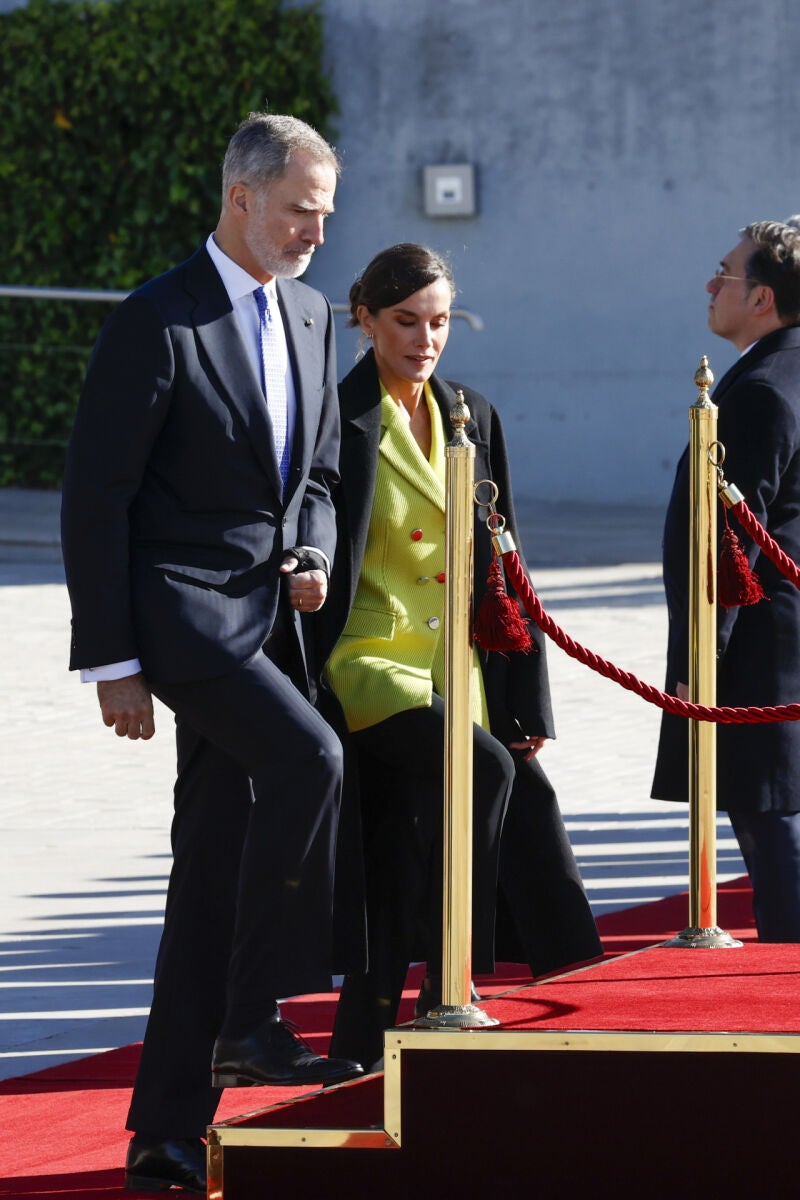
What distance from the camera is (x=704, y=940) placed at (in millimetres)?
4617

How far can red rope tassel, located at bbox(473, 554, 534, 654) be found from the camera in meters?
3.80

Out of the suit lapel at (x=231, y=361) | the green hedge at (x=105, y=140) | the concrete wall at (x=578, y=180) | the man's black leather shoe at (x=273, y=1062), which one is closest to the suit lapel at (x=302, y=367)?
the suit lapel at (x=231, y=361)

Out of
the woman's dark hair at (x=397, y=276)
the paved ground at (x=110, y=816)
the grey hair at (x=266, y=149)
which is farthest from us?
the paved ground at (x=110, y=816)

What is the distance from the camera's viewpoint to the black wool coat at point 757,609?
4.92 m

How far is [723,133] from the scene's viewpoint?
1673 cm

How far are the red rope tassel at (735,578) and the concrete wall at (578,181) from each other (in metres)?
12.3

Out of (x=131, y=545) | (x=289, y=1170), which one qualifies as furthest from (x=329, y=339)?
(x=289, y=1170)

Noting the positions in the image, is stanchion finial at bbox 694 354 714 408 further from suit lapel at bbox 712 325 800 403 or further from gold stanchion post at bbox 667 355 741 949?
suit lapel at bbox 712 325 800 403

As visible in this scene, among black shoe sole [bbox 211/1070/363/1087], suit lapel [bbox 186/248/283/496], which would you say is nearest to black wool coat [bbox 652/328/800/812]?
suit lapel [bbox 186/248/283/496]

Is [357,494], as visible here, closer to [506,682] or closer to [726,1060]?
[506,682]

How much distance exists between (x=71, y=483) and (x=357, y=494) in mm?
788

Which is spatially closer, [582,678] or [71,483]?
[71,483]

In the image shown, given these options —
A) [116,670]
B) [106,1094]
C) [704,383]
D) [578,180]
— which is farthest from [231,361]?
[578,180]

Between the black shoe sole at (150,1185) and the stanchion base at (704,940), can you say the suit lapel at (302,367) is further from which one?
the stanchion base at (704,940)
